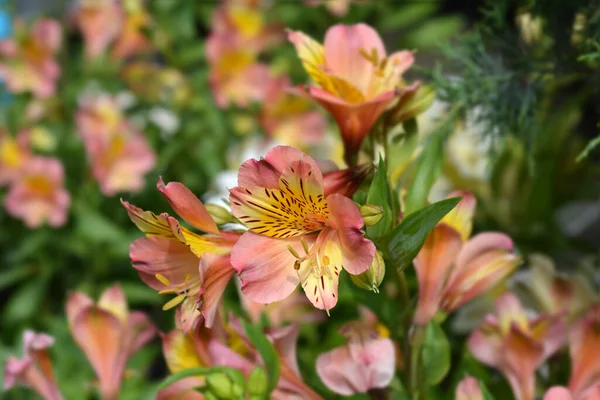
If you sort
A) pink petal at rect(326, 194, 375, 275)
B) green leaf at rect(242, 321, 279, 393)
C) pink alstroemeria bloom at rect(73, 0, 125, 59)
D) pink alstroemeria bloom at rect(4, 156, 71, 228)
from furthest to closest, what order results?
pink alstroemeria bloom at rect(73, 0, 125, 59) → pink alstroemeria bloom at rect(4, 156, 71, 228) → green leaf at rect(242, 321, 279, 393) → pink petal at rect(326, 194, 375, 275)

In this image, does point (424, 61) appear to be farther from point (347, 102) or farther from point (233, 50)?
point (347, 102)

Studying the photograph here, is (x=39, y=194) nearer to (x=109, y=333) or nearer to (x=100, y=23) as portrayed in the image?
(x=100, y=23)

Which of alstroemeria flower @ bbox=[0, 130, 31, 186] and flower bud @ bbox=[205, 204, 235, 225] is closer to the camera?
flower bud @ bbox=[205, 204, 235, 225]

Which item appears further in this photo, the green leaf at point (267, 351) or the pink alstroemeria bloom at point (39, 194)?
the pink alstroemeria bloom at point (39, 194)

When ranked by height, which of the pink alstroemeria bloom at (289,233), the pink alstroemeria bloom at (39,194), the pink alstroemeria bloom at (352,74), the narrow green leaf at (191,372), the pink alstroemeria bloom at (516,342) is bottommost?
the pink alstroemeria bloom at (39,194)

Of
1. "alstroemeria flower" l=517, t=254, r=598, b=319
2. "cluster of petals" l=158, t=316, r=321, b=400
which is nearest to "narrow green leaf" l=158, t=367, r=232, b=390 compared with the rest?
"cluster of petals" l=158, t=316, r=321, b=400

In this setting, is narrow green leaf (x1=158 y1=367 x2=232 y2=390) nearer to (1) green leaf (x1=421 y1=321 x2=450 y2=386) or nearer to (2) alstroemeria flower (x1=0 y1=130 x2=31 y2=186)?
(1) green leaf (x1=421 y1=321 x2=450 y2=386)

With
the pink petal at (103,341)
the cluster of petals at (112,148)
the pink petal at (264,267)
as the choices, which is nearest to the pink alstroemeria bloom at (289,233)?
the pink petal at (264,267)

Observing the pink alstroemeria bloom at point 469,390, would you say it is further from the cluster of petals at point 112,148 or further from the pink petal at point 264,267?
the cluster of petals at point 112,148
